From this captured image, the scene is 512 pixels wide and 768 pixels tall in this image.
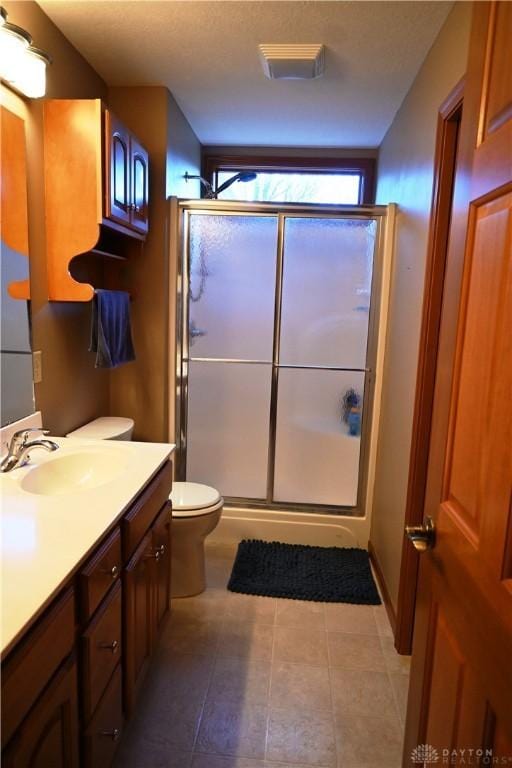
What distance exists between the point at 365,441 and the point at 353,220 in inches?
50.3

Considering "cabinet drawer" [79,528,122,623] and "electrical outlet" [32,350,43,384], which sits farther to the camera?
"electrical outlet" [32,350,43,384]

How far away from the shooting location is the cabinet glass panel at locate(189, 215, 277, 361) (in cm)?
281

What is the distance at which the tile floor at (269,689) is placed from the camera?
1576 millimetres

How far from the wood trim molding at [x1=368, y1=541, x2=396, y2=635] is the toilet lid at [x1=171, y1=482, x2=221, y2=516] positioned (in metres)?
0.95

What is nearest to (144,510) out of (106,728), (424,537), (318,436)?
(106,728)

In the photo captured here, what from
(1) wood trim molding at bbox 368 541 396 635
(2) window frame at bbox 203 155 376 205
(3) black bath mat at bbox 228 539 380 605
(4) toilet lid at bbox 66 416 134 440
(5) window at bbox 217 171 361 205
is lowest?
(3) black bath mat at bbox 228 539 380 605

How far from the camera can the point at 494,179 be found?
2.78 feet

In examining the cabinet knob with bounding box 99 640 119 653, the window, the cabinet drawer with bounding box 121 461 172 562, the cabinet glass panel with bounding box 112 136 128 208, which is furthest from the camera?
the window

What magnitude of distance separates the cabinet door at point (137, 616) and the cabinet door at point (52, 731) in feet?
1.12

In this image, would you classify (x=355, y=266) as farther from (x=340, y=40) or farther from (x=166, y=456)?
(x=166, y=456)

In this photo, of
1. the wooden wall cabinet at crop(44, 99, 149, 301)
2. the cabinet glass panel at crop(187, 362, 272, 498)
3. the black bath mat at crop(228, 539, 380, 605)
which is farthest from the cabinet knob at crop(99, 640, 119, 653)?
the cabinet glass panel at crop(187, 362, 272, 498)

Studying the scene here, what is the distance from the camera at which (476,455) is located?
2.92ft

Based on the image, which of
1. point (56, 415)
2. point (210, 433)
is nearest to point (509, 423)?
point (56, 415)

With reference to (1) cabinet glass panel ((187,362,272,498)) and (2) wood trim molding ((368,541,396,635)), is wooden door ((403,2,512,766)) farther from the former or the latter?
(1) cabinet glass panel ((187,362,272,498))
